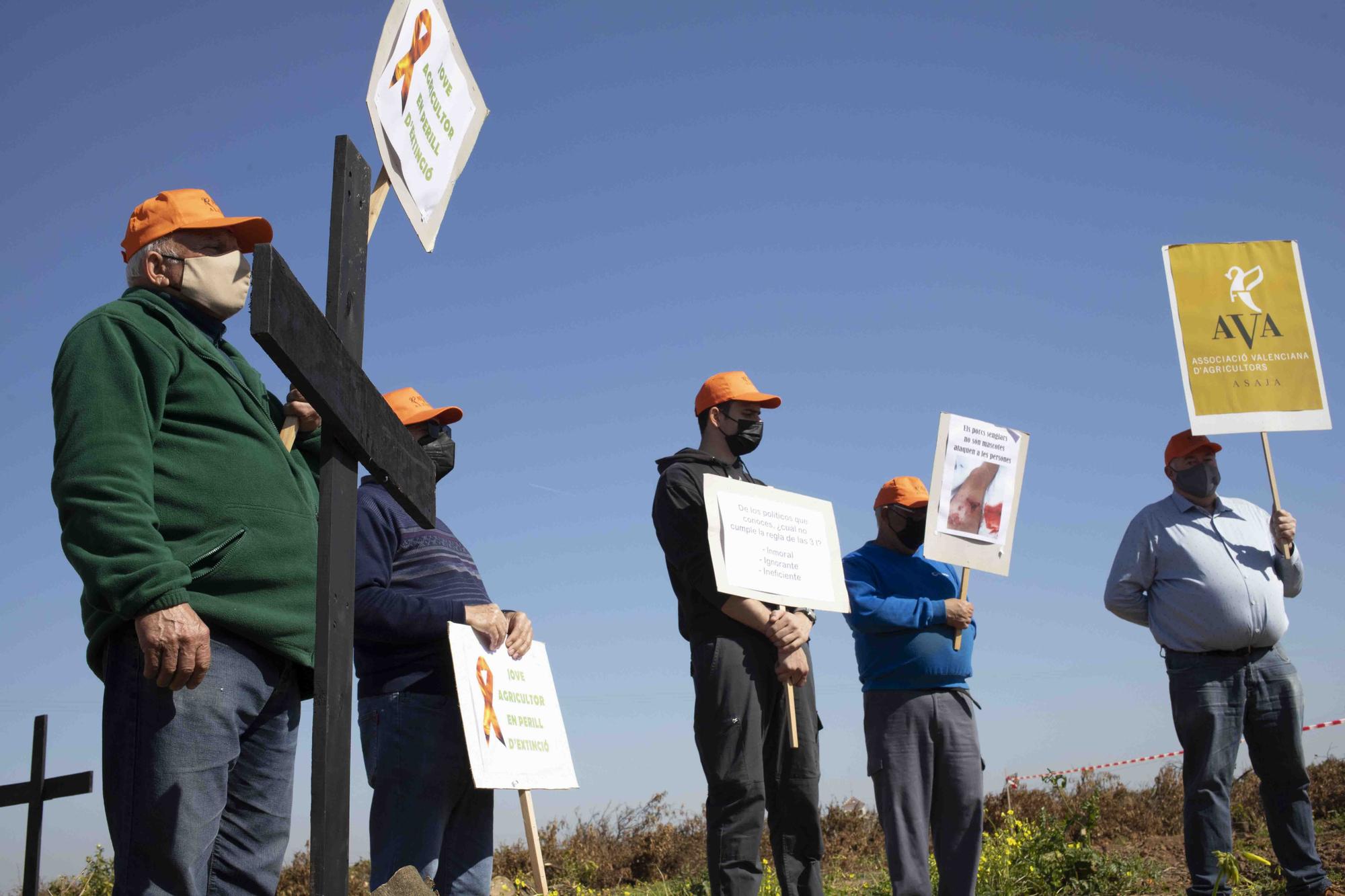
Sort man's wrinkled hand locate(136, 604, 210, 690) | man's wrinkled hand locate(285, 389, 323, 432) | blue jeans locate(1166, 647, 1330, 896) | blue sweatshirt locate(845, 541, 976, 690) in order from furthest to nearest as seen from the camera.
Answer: blue jeans locate(1166, 647, 1330, 896)
blue sweatshirt locate(845, 541, 976, 690)
man's wrinkled hand locate(285, 389, 323, 432)
man's wrinkled hand locate(136, 604, 210, 690)

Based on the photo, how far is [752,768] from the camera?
15.6 feet

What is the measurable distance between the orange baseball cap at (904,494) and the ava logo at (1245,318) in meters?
1.99

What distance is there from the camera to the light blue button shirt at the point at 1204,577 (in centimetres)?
609

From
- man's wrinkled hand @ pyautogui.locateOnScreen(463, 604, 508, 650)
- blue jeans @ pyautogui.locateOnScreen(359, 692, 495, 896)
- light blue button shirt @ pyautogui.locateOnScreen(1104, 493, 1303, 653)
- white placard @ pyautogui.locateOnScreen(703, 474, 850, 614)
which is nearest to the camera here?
blue jeans @ pyautogui.locateOnScreen(359, 692, 495, 896)

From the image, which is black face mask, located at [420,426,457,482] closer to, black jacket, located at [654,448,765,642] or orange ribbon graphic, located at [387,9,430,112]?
black jacket, located at [654,448,765,642]

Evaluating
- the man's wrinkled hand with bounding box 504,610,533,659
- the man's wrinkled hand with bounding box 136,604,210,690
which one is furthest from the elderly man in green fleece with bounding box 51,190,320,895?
the man's wrinkled hand with bounding box 504,610,533,659

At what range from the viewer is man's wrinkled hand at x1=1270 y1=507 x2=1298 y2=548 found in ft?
20.8

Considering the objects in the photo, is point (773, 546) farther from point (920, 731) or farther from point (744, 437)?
point (920, 731)

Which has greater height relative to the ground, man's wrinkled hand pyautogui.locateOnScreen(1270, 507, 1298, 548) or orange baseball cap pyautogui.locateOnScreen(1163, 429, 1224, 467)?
orange baseball cap pyautogui.locateOnScreen(1163, 429, 1224, 467)

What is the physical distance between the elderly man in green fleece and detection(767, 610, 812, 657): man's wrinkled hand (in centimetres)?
231

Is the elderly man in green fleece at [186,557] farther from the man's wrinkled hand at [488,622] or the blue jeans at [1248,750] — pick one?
the blue jeans at [1248,750]

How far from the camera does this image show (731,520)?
16.9 feet

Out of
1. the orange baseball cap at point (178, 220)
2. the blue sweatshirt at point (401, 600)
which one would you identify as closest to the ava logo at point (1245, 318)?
the blue sweatshirt at point (401, 600)

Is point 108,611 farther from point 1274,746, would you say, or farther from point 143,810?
point 1274,746
